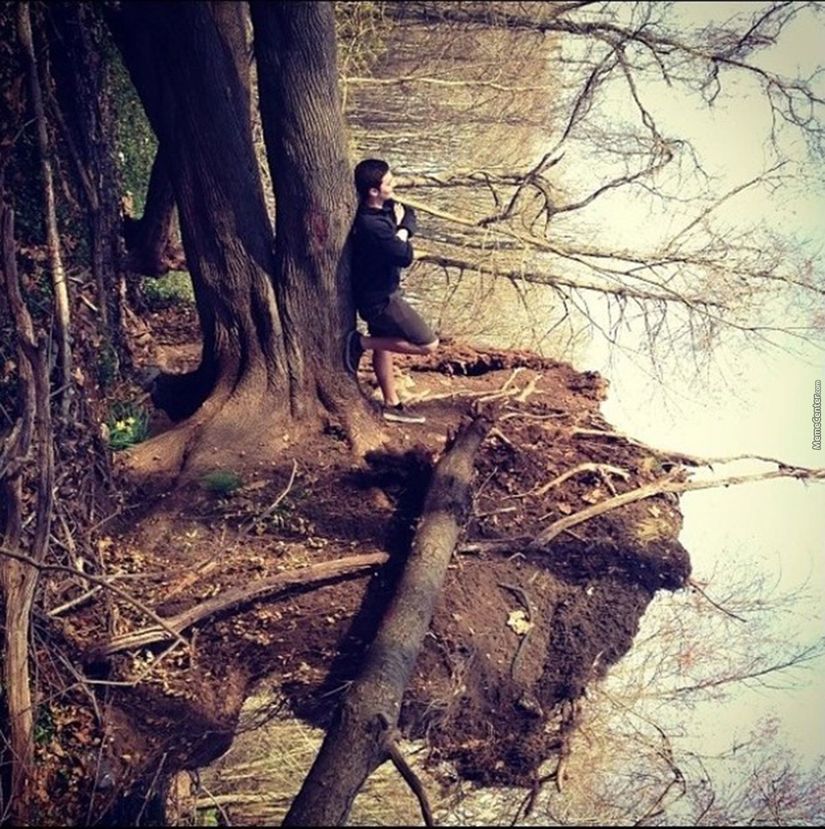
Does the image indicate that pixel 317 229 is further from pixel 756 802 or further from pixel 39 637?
pixel 756 802

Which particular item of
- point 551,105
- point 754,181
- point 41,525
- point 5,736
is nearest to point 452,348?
point 551,105

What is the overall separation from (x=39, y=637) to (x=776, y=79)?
5.32 m

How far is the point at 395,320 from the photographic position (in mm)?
5703

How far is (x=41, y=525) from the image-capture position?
4938 millimetres

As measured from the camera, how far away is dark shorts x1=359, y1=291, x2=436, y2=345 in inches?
224

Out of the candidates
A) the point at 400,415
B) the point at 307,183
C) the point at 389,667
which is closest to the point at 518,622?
the point at 389,667

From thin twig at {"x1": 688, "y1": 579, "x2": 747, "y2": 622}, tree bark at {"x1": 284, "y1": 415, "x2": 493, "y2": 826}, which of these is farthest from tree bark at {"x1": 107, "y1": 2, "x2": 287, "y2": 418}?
thin twig at {"x1": 688, "y1": 579, "x2": 747, "y2": 622}

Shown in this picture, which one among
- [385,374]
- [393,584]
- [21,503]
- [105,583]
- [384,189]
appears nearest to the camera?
[105,583]

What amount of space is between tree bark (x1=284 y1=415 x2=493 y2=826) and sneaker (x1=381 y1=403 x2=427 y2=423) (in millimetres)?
348

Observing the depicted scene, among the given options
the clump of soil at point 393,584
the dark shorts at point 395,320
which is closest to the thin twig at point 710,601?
the clump of soil at point 393,584

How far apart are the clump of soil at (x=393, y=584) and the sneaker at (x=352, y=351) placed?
13.8 inches

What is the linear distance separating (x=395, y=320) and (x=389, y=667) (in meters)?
1.94

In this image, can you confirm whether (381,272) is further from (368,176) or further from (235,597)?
(235,597)

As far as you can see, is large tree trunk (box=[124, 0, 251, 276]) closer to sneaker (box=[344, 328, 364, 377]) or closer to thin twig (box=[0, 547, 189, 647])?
sneaker (box=[344, 328, 364, 377])
